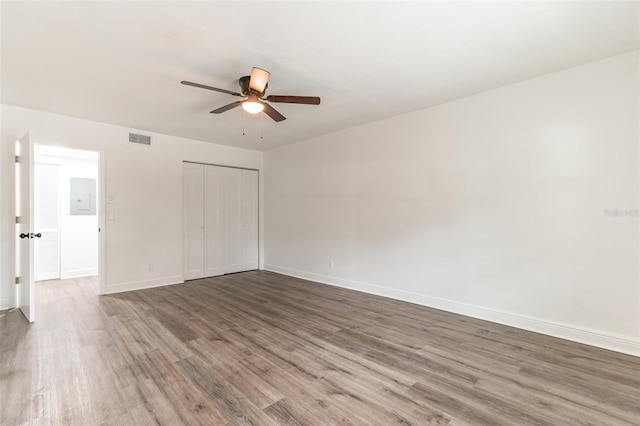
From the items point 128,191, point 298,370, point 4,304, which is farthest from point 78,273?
point 298,370

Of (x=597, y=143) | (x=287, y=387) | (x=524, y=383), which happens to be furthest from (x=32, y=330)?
(x=597, y=143)

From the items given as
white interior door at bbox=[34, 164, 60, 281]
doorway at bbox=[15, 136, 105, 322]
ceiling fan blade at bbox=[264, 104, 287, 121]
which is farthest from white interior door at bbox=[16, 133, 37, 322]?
ceiling fan blade at bbox=[264, 104, 287, 121]

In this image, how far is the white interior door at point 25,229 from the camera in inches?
130

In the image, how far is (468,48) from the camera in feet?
7.90

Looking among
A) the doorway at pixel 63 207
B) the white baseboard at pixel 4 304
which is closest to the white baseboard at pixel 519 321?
the doorway at pixel 63 207

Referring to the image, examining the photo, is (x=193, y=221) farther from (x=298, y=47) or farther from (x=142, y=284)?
(x=298, y=47)

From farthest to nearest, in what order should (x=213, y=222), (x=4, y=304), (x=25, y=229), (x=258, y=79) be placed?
(x=213, y=222)
(x=4, y=304)
(x=25, y=229)
(x=258, y=79)

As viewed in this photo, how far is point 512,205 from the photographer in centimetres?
315

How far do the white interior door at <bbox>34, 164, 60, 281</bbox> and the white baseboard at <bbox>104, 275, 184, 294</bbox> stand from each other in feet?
6.93

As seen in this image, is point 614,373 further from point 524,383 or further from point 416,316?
point 416,316

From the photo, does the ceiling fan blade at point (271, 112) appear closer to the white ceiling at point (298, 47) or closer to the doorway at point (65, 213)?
the white ceiling at point (298, 47)

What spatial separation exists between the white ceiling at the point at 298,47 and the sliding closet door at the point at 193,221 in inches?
77.3

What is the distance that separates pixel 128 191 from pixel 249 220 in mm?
2398

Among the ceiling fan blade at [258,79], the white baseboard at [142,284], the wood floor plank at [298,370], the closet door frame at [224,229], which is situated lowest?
the wood floor plank at [298,370]
